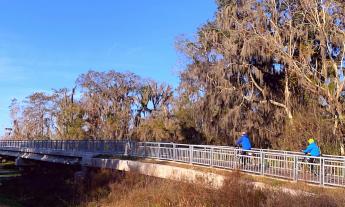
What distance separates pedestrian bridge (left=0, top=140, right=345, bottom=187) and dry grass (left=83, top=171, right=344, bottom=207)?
1796 millimetres

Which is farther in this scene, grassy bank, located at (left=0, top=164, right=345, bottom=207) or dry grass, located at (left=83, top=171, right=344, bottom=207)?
grassy bank, located at (left=0, top=164, right=345, bottom=207)

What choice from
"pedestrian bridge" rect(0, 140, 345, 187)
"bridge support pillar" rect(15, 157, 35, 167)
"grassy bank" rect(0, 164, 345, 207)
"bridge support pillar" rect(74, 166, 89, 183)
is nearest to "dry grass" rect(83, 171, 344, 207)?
A: "grassy bank" rect(0, 164, 345, 207)

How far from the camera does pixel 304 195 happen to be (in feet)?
37.3

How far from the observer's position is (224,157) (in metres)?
19.4

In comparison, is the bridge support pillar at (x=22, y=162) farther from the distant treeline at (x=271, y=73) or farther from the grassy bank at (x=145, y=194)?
the distant treeline at (x=271, y=73)

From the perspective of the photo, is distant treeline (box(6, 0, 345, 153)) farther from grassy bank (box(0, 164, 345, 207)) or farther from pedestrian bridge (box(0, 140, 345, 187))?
grassy bank (box(0, 164, 345, 207))

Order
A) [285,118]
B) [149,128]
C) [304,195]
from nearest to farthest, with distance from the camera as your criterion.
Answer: [304,195] → [285,118] → [149,128]

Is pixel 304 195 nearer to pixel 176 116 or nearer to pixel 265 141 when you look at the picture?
pixel 265 141

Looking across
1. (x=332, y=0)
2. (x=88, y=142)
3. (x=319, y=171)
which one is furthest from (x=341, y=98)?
(x=88, y=142)

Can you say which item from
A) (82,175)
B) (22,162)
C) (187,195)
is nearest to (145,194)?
(187,195)

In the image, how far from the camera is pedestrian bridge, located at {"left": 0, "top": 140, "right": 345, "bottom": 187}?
14.4 m

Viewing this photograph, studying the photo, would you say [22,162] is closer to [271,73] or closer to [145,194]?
[271,73]

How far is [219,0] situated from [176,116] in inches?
701

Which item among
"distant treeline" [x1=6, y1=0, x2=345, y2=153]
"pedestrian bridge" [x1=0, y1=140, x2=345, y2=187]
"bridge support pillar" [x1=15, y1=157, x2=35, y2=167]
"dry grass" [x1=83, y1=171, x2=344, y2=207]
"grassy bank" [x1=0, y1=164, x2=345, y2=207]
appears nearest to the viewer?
"dry grass" [x1=83, y1=171, x2=344, y2=207]
